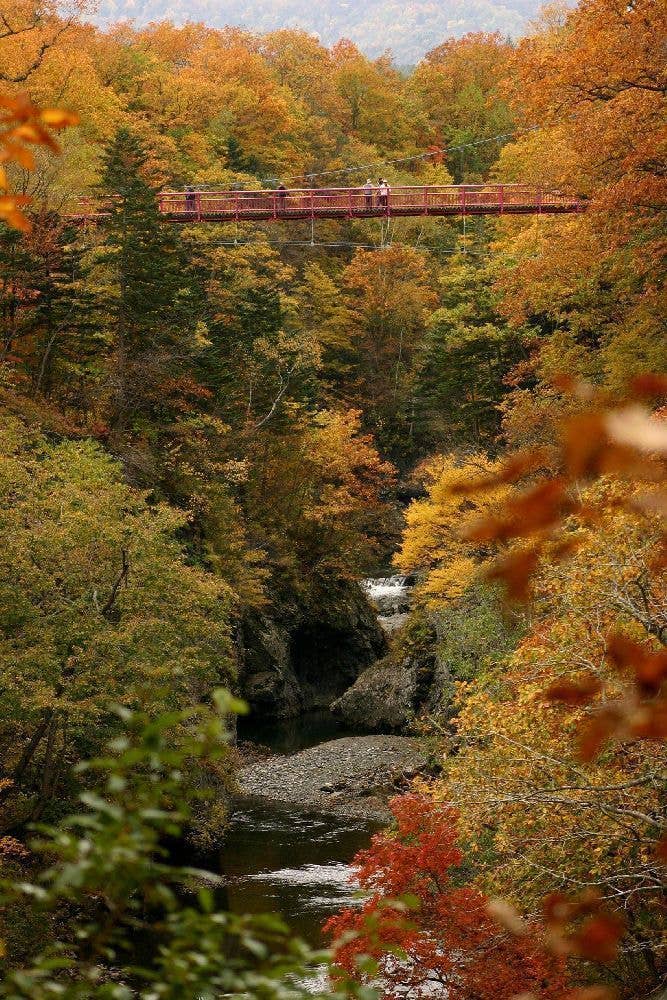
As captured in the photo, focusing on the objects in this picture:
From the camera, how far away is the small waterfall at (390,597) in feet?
118

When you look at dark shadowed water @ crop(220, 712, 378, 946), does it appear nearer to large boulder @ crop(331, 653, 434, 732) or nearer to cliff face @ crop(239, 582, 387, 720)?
large boulder @ crop(331, 653, 434, 732)

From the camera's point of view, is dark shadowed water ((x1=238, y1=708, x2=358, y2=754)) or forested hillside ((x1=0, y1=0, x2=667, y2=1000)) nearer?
forested hillside ((x1=0, y1=0, x2=667, y2=1000))

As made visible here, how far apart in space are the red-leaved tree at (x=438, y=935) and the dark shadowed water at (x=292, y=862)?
12.6 feet

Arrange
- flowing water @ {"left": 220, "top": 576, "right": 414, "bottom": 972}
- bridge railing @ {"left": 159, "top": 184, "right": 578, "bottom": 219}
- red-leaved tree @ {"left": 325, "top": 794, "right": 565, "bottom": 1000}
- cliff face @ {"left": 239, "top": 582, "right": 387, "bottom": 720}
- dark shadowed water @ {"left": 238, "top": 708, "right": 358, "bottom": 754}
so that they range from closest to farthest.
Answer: red-leaved tree @ {"left": 325, "top": 794, "right": 565, "bottom": 1000} < flowing water @ {"left": 220, "top": 576, "right": 414, "bottom": 972} < dark shadowed water @ {"left": 238, "top": 708, "right": 358, "bottom": 754} < bridge railing @ {"left": 159, "top": 184, "right": 578, "bottom": 219} < cliff face @ {"left": 239, "top": 582, "right": 387, "bottom": 720}

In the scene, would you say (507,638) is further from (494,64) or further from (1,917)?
(494,64)

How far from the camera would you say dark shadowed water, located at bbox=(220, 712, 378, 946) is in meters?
16.1

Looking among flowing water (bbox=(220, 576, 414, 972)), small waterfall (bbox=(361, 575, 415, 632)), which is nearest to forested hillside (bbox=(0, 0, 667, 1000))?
flowing water (bbox=(220, 576, 414, 972))

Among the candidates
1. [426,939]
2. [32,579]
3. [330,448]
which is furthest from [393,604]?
[426,939]

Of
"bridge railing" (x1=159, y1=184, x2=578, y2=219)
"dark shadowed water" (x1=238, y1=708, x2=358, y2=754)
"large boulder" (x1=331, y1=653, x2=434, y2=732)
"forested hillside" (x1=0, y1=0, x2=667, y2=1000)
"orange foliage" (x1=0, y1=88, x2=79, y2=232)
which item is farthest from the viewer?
"bridge railing" (x1=159, y1=184, x2=578, y2=219)

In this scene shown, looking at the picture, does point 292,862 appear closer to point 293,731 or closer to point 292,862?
point 292,862

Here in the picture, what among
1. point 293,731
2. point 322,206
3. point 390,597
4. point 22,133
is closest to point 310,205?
point 322,206

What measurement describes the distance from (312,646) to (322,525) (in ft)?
11.7

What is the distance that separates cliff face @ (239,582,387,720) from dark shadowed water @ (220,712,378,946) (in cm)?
775

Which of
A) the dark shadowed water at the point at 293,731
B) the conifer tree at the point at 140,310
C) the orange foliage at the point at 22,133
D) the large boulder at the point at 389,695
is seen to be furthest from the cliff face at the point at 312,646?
the orange foliage at the point at 22,133
